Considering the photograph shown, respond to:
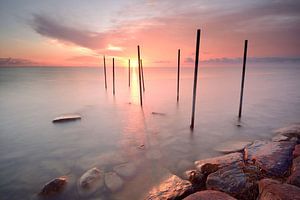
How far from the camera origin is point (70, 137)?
8.25 meters

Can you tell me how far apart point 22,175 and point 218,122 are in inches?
381

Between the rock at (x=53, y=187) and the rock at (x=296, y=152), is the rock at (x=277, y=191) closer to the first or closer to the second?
the rock at (x=296, y=152)

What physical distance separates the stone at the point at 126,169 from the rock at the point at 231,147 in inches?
136

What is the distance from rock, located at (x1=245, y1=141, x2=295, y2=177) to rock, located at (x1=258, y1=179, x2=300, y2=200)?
3.27ft

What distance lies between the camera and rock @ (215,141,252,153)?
6.40 meters

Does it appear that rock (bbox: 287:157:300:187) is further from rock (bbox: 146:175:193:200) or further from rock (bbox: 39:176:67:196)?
rock (bbox: 39:176:67:196)

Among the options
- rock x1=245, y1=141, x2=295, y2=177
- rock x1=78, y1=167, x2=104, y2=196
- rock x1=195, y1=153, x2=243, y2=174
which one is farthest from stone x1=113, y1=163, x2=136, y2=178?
rock x1=245, y1=141, x2=295, y2=177

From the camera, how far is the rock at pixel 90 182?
4.50 meters

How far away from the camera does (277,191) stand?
318cm

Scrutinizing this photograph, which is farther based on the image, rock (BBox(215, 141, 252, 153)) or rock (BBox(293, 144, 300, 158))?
rock (BBox(215, 141, 252, 153))

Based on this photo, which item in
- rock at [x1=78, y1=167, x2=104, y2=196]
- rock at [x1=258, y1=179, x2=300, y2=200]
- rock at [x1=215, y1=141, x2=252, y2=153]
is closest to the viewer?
rock at [x1=258, y1=179, x2=300, y2=200]

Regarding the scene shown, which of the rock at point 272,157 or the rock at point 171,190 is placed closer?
the rock at point 171,190

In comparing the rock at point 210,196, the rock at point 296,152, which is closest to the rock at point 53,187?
the rock at point 210,196

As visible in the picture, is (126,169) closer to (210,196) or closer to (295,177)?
(210,196)
